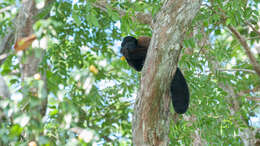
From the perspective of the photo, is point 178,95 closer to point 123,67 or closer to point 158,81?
point 158,81

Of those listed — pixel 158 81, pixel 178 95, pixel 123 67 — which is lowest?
pixel 178 95

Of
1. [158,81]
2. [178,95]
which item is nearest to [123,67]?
[178,95]

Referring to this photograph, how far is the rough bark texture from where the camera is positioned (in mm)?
3072

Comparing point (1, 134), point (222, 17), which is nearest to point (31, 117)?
point (1, 134)

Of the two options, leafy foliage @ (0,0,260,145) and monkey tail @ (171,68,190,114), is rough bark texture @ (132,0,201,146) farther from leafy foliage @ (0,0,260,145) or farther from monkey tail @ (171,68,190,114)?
monkey tail @ (171,68,190,114)

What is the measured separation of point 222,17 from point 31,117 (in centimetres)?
435

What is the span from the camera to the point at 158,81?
3.08 meters

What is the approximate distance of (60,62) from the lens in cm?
509

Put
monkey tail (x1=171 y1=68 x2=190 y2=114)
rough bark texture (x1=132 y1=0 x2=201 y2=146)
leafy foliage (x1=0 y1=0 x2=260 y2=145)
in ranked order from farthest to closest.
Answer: monkey tail (x1=171 y1=68 x2=190 y2=114) → leafy foliage (x1=0 y1=0 x2=260 y2=145) → rough bark texture (x1=132 y1=0 x2=201 y2=146)

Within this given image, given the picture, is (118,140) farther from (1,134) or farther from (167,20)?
(1,134)

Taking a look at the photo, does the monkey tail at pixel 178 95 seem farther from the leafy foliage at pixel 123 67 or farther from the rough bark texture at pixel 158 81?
the rough bark texture at pixel 158 81

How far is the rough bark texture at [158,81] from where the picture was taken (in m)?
3.07

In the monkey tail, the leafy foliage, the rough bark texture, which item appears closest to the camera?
the rough bark texture

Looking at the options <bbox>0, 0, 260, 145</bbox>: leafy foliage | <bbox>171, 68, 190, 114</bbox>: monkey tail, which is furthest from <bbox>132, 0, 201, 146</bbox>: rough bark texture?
<bbox>171, 68, 190, 114</bbox>: monkey tail
